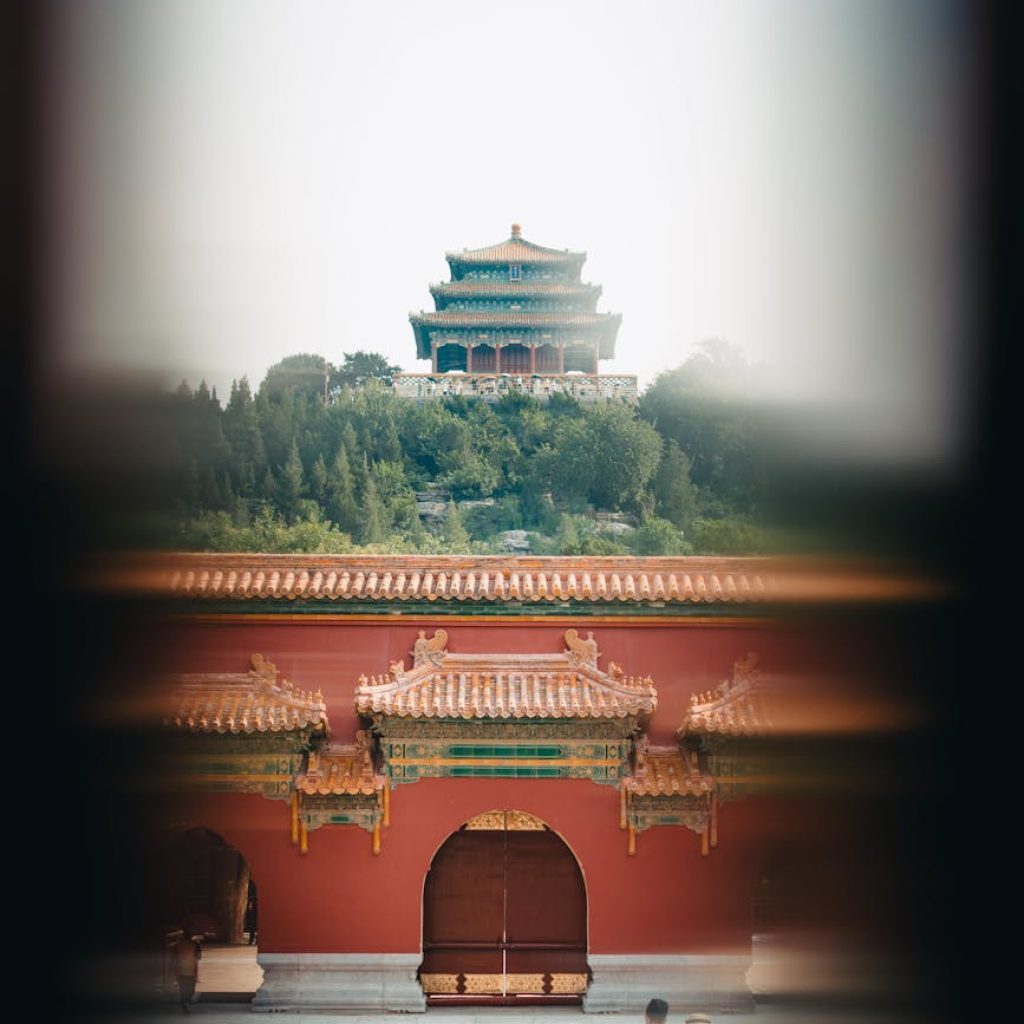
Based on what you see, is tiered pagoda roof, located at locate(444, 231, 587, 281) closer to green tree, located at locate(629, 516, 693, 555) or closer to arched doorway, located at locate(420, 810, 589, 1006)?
green tree, located at locate(629, 516, 693, 555)

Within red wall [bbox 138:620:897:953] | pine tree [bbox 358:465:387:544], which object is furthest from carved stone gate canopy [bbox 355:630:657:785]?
pine tree [bbox 358:465:387:544]

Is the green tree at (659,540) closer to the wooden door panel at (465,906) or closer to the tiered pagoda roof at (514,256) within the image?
the tiered pagoda roof at (514,256)

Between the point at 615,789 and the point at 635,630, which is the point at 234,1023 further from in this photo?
the point at 635,630

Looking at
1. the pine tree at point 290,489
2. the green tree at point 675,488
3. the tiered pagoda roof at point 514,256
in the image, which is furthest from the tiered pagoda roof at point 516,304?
the pine tree at point 290,489

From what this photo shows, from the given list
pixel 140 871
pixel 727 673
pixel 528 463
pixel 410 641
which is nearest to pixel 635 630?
pixel 727 673

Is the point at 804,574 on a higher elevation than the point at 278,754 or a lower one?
higher

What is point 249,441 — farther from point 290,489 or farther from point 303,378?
point 303,378
